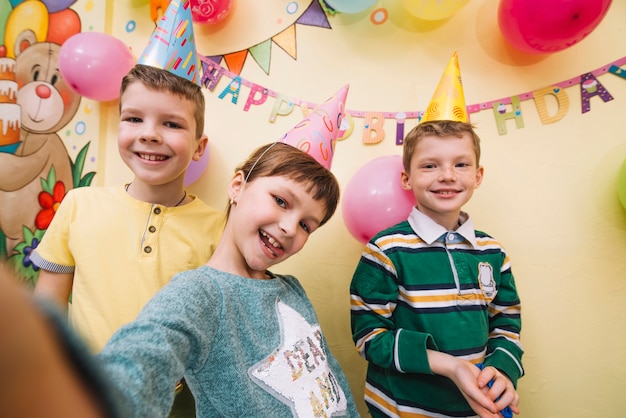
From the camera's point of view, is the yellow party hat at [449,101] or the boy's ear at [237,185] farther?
the yellow party hat at [449,101]

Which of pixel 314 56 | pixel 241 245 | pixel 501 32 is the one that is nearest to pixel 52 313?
pixel 241 245

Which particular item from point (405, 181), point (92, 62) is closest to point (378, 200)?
point (405, 181)

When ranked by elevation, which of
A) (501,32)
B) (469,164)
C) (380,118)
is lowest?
(469,164)

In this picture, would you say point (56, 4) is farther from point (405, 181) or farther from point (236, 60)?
point (405, 181)

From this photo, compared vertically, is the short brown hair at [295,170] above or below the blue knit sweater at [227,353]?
above

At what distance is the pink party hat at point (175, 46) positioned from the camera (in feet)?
2.96

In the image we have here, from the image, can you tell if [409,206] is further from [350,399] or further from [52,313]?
[52,313]

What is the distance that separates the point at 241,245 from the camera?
71 centimetres

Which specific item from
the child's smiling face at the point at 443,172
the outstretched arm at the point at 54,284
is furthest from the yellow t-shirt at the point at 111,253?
the child's smiling face at the point at 443,172

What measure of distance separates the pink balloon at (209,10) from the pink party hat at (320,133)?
0.58 m

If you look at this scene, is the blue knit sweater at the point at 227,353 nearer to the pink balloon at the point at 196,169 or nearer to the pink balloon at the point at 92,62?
the pink balloon at the point at 196,169

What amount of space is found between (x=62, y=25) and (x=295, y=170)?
1.17 metres

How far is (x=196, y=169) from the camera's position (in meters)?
1.19

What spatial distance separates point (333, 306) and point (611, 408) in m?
0.89
